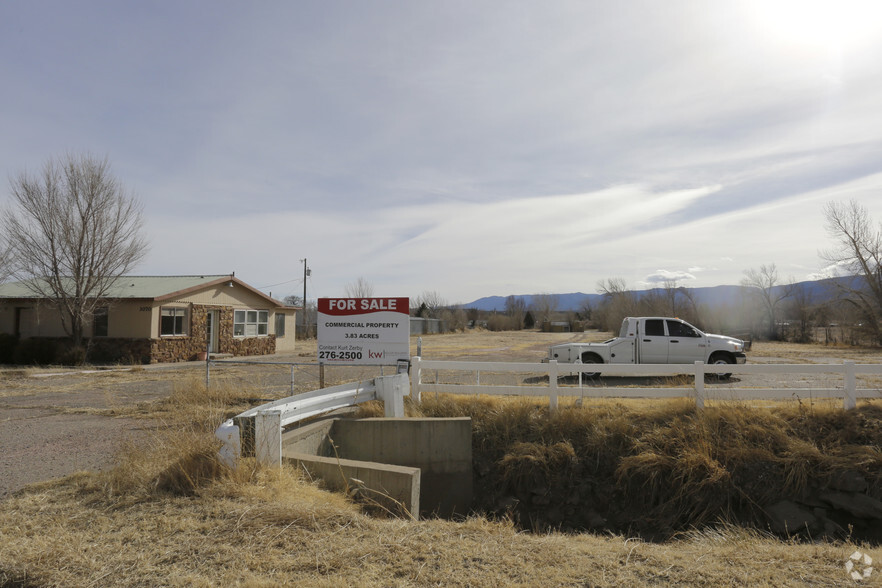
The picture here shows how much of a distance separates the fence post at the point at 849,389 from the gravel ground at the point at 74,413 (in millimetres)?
3139

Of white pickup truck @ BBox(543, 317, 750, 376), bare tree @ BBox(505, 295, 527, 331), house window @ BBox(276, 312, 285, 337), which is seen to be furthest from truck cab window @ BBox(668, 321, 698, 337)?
bare tree @ BBox(505, 295, 527, 331)

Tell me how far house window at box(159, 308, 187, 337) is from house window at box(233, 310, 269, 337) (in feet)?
11.8

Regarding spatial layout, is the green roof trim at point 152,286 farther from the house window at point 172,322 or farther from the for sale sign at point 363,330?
the for sale sign at point 363,330

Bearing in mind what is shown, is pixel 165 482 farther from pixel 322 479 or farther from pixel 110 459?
pixel 110 459

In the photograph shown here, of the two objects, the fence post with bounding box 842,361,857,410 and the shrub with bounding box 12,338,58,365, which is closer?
the fence post with bounding box 842,361,857,410

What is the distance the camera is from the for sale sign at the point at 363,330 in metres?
11.8

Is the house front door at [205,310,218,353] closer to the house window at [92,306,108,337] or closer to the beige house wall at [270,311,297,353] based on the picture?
the house window at [92,306,108,337]

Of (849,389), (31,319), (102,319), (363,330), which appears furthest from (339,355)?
(31,319)

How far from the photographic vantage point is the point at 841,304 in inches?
1683

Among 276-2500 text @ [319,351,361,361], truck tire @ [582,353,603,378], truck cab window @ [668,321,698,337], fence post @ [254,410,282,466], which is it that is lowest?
fence post @ [254,410,282,466]

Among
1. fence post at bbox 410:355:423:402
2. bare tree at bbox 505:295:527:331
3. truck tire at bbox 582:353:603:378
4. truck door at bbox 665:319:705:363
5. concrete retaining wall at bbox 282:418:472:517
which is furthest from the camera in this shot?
bare tree at bbox 505:295:527:331

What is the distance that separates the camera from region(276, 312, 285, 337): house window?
114 ft

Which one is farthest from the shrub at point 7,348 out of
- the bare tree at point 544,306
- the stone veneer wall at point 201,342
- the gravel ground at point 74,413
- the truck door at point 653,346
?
the bare tree at point 544,306

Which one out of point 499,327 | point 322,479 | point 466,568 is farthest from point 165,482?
point 499,327
